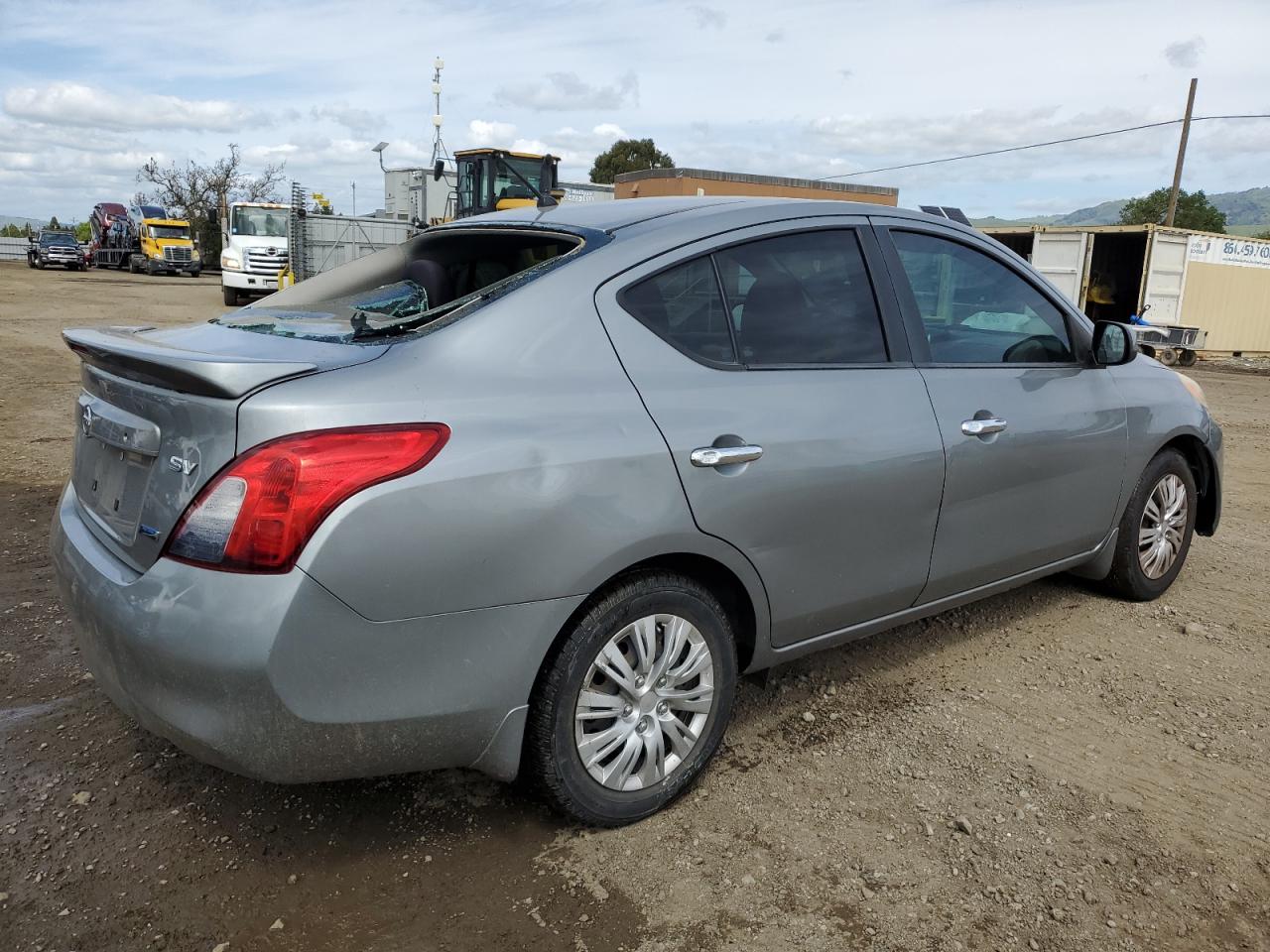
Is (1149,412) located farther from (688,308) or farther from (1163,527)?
(688,308)

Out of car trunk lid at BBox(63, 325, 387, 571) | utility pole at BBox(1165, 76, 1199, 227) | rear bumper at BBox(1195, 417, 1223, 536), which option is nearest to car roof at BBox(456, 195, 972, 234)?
car trunk lid at BBox(63, 325, 387, 571)

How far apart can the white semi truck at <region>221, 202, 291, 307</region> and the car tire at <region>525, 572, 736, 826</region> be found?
23.8m

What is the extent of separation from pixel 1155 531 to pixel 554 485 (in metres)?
3.23

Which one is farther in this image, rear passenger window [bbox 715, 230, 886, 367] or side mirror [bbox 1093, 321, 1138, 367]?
side mirror [bbox 1093, 321, 1138, 367]

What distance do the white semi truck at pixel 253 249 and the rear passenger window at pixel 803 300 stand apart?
23.4 metres

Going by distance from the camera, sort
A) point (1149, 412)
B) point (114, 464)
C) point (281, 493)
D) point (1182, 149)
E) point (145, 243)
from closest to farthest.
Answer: point (281, 493), point (114, 464), point (1149, 412), point (1182, 149), point (145, 243)

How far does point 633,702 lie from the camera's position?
2631 mm


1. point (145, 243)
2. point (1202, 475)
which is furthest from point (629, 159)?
point (1202, 475)

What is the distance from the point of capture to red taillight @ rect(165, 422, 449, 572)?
2.08m

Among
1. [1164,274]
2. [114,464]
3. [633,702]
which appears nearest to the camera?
[114,464]

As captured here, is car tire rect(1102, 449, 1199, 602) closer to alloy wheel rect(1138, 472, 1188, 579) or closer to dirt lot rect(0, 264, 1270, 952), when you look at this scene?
alloy wheel rect(1138, 472, 1188, 579)

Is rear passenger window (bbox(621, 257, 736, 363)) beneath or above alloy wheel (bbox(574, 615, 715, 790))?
above

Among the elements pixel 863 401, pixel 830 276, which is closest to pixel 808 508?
pixel 863 401

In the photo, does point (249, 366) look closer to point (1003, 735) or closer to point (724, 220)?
point (724, 220)
